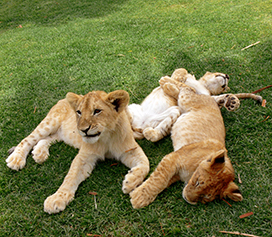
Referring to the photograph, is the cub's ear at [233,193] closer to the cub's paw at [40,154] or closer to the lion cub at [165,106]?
the lion cub at [165,106]

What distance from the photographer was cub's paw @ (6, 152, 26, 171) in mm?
3240

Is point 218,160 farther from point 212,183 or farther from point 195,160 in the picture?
point 195,160

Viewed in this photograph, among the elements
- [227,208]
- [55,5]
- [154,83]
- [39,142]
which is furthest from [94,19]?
[227,208]

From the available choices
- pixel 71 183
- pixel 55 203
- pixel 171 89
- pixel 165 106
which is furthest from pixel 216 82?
pixel 55 203

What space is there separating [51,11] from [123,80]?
6.40 meters

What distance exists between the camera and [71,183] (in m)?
2.85

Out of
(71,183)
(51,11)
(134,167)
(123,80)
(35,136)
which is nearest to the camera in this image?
(71,183)

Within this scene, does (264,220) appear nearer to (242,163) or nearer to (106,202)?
(242,163)

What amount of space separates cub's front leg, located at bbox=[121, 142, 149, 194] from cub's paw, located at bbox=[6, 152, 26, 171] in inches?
52.6

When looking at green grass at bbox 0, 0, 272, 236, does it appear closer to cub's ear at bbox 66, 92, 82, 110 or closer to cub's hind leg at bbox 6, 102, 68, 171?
cub's hind leg at bbox 6, 102, 68, 171

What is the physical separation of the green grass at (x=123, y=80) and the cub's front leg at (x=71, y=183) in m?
0.07

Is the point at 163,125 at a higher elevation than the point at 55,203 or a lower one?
lower

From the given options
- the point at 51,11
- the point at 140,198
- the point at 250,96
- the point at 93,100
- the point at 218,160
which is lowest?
the point at 250,96

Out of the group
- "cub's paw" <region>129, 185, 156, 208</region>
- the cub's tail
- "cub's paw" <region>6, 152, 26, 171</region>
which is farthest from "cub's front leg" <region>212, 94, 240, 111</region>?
"cub's paw" <region>6, 152, 26, 171</region>
